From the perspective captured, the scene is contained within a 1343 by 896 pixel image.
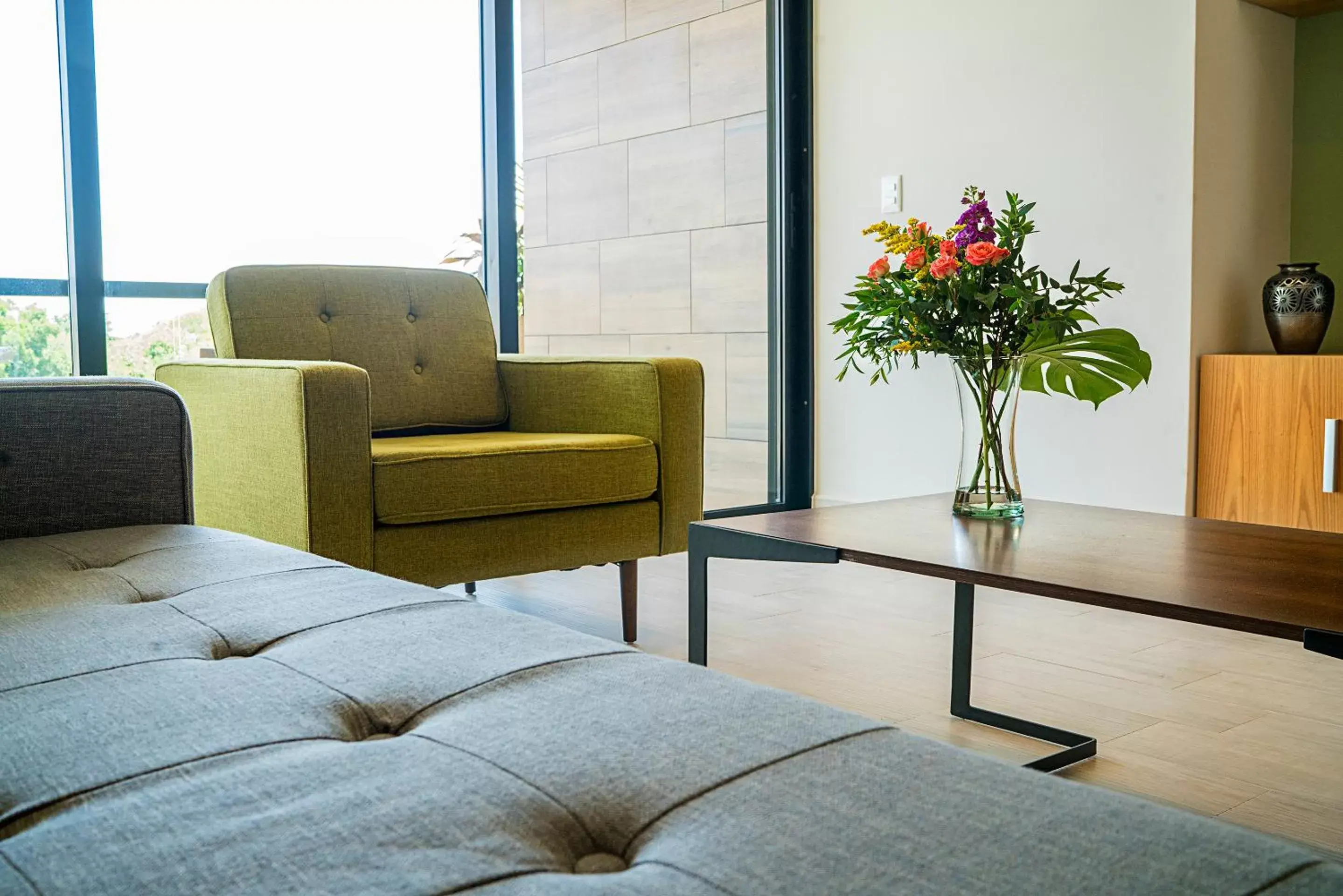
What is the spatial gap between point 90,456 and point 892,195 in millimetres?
2819

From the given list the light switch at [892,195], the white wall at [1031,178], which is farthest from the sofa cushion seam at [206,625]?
the light switch at [892,195]

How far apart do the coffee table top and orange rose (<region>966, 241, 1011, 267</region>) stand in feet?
1.26

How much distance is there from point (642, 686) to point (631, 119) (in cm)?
349

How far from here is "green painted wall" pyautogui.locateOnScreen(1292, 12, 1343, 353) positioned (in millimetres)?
3355

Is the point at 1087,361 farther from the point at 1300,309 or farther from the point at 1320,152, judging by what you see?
the point at 1320,152

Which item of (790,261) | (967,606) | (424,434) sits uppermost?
(790,261)

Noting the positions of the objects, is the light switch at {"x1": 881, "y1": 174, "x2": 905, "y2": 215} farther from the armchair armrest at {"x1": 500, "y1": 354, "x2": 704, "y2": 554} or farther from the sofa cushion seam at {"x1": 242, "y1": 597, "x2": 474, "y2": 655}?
the sofa cushion seam at {"x1": 242, "y1": 597, "x2": 474, "y2": 655}

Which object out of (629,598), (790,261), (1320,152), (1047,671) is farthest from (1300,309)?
(629,598)

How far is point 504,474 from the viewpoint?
2.29m

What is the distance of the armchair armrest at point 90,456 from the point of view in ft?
5.01

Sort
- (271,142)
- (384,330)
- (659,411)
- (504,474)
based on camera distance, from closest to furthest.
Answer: (504,474) < (659,411) < (384,330) < (271,142)

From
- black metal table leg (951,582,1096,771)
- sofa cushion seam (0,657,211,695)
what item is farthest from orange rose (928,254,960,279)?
sofa cushion seam (0,657,211,695)

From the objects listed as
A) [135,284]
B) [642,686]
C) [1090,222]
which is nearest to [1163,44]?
[1090,222]

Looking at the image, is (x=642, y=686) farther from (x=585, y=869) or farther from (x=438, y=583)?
(x=438, y=583)
